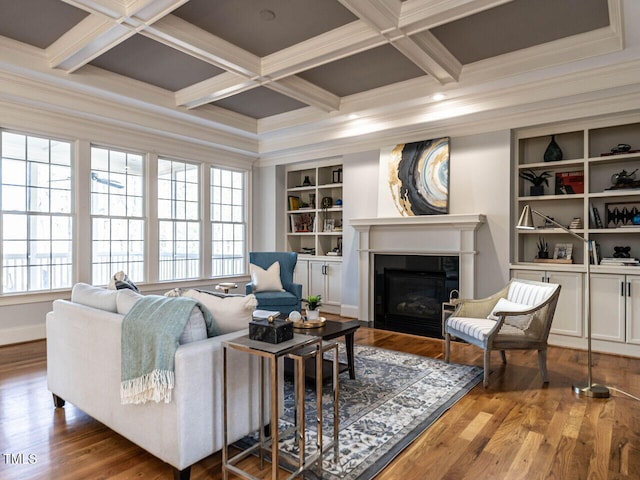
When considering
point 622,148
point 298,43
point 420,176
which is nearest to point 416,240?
point 420,176

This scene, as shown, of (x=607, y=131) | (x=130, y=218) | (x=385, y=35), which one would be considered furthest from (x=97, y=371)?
(x=607, y=131)

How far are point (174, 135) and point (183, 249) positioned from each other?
1.72m

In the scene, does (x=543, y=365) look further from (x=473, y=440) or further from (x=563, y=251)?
(x=563, y=251)

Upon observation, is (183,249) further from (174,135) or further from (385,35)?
(385,35)

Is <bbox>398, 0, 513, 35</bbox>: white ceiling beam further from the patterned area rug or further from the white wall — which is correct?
the patterned area rug

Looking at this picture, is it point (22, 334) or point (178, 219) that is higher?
point (178, 219)

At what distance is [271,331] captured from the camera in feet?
6.57

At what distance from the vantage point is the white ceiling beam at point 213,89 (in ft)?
14.7

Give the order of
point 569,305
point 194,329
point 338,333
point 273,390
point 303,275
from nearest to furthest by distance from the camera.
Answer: point 273,390 < point 194,329 < point 338,333 < point 569,305 < point 303,275

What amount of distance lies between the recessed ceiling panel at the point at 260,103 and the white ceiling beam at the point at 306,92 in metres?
0.46

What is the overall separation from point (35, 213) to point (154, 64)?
7.35ft

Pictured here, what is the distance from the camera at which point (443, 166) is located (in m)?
5.25

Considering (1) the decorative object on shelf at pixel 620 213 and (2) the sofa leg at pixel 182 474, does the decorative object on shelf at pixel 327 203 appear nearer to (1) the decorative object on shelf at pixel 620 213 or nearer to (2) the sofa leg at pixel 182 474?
(1) the decorative object on shelf at pixel 620 213

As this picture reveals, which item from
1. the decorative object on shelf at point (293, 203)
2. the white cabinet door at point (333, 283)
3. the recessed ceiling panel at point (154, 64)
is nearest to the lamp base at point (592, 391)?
the white cabinet door at point (333, 283)
